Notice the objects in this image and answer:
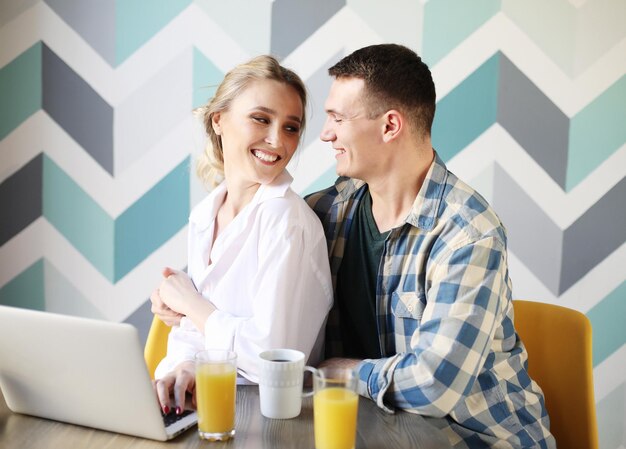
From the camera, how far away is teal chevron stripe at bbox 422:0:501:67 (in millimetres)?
2279

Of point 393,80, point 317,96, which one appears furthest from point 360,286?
point 317,96

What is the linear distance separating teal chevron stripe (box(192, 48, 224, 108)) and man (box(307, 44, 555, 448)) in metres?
0.79

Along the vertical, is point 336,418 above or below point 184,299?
below

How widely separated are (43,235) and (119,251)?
0.91 feet

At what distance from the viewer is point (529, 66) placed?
7.52 feet

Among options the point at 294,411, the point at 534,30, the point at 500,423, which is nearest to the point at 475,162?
the point at 534,30

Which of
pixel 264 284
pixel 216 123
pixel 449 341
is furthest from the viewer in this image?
pixel 216 123

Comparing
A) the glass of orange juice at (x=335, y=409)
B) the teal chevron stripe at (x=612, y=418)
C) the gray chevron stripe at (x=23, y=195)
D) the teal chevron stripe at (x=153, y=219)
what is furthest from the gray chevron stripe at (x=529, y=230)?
the gray chevron stripe at (x=23, y=195)

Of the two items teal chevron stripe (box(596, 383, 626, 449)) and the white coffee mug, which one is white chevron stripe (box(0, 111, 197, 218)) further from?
teal chevron stripe (box(596, 383, 626, 449))

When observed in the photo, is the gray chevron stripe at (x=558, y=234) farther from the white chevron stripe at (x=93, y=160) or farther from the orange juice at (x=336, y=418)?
the orange juice at (x=336, y=418)

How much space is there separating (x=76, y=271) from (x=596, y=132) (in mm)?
1848

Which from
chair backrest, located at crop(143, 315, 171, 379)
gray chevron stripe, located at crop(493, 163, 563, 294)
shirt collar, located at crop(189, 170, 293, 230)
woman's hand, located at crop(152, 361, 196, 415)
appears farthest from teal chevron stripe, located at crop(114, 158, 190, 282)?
woman's hand, located at crop(152, 361, 196, 415)

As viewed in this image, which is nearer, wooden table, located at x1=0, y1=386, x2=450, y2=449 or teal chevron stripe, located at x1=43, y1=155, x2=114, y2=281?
wooden table, located at x1=0, y1=386, x2=450, y2=449

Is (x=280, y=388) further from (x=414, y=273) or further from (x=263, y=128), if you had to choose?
(x=263, y=128)
